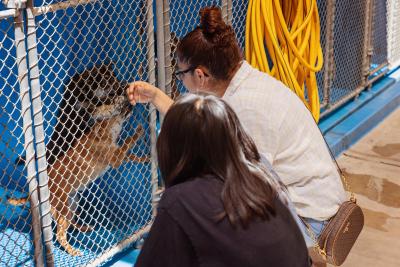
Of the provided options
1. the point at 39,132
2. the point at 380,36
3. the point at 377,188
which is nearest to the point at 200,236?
the point at 39,132

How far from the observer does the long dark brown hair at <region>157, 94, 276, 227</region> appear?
215 cm

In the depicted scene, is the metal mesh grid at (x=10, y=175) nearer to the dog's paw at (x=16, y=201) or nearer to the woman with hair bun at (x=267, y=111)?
the dog's paw at (x=16, y=201)

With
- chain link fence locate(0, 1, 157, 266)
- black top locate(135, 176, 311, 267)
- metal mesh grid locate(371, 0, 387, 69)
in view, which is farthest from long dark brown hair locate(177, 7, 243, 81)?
metal mesh grid locate(371, 0, 387, 69)

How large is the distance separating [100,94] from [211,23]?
1154 mm

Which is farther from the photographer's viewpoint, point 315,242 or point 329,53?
point 329,53

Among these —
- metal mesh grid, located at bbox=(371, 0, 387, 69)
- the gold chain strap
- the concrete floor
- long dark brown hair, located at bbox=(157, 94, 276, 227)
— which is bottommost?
the concrete floor

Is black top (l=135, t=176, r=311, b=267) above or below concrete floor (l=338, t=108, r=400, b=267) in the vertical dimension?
above

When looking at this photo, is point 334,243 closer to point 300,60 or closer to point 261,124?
point 261,124

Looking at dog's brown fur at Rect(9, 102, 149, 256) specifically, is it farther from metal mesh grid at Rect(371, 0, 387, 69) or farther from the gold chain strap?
metal mesh grid at Rect(371, 0, 387, 69)

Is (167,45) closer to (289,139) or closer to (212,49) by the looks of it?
(212,49)

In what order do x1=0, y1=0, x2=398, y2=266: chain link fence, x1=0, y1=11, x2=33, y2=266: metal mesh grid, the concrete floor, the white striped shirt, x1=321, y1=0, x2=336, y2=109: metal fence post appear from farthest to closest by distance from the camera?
x1=321, y1=0, x2=336, y2=109: metal fence post
the concrete floor
x1=0, y1=11, x2=33, y2=266: metal mesh grid
x1=0, y1=0, x2=398, y2=266: chain link fence
the white striped shirt

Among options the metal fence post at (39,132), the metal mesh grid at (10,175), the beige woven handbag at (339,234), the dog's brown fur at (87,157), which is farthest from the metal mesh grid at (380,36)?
the metal fence post at (39,132)

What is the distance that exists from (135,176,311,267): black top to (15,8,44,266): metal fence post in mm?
1556

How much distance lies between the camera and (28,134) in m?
3.56
